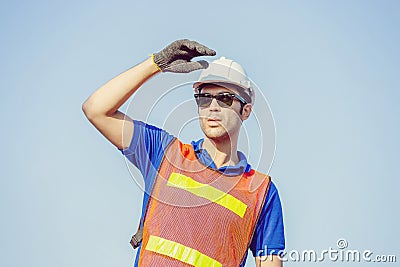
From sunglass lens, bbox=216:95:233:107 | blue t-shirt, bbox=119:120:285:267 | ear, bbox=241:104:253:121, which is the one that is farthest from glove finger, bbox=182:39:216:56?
ear, bbox=241:104:253:121

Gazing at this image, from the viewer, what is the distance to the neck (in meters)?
9.71

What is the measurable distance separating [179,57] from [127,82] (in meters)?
0.50

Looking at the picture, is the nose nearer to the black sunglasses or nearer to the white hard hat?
the black sunglasses

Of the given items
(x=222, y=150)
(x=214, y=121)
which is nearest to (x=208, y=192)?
(x=222, y=150)

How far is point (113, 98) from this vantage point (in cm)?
891

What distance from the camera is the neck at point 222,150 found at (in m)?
9.71

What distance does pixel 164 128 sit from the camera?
959 cm

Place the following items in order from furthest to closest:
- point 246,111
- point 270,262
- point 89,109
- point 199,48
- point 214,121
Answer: point 246,111 < point 214,121 < point 270,262 < point 89,109 < point 199,48

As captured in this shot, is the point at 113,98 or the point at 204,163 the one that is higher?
the point at 113,98

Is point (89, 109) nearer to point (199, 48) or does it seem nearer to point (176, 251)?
point (199, 48)

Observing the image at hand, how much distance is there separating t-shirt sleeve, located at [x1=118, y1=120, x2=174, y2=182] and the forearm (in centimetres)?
40

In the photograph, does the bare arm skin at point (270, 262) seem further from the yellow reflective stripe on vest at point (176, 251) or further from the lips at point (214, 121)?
the lips at point (214, 121)

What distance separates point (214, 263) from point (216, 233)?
0.27 metres

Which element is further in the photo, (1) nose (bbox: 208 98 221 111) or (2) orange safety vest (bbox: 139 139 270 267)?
(1) nose (bbox: 208 98 221 111)
